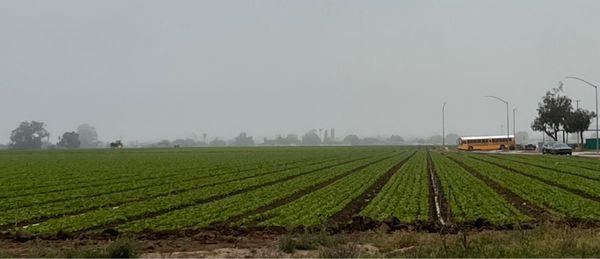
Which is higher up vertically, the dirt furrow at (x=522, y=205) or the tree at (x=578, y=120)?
the tree at (x=578, y=120)

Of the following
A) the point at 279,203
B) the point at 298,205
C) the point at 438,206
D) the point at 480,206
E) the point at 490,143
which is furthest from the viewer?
the point at 490,143

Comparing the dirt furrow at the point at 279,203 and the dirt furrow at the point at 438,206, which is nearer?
the dirt furrow at the point at 438,206

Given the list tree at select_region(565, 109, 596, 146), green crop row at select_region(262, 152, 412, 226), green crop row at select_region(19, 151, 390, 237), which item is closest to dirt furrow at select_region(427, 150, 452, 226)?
green crop row at select_region(262, 152, 412, 226)

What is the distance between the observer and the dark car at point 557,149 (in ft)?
240

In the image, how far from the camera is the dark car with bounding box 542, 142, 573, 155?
73000 mm

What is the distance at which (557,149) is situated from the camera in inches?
2931

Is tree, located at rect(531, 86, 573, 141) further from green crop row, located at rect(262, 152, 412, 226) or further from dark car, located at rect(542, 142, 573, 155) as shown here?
green crop row, located at rect(262, 152, 412, 226)

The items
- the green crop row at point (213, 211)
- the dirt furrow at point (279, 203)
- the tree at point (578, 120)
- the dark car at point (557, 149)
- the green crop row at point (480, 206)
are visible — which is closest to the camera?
the green crop row at point (213, 211)

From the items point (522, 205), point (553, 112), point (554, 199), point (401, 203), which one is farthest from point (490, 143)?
point (401, 203)

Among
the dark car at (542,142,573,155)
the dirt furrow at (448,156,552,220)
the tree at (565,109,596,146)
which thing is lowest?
the dirt furrow at (448,156,552,220)

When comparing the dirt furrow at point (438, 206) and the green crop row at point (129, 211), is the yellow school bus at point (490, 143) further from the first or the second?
the green crop row at point (129, 211)

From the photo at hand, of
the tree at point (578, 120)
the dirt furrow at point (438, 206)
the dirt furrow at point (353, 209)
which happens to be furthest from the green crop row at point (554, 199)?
the tree at point (578, 120)

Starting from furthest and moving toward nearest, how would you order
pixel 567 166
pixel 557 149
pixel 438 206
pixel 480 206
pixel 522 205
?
pixel 557 149
pixel 567 166
pixel 522 205
pixel 438 206
pixel 480 206

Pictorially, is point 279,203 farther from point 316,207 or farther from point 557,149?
point 557,149
